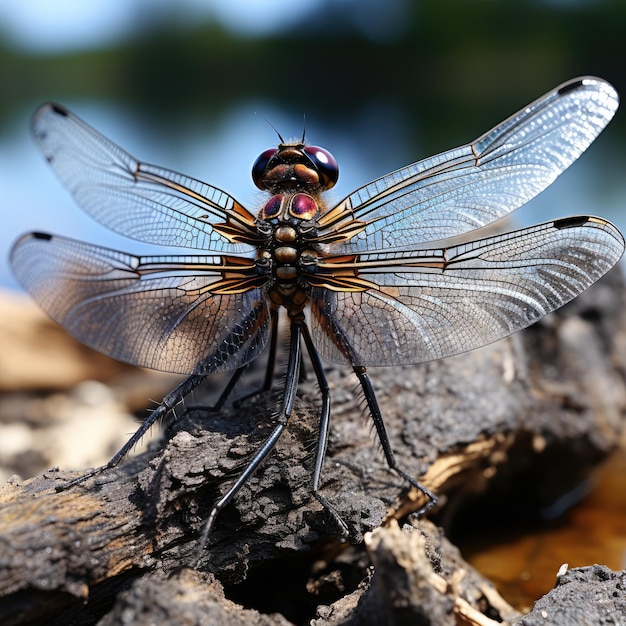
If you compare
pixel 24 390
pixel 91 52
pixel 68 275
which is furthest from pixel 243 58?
pixel 68 275

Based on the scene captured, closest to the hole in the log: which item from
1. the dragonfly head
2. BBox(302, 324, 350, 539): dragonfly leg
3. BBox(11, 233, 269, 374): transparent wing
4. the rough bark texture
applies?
the rough bark texture

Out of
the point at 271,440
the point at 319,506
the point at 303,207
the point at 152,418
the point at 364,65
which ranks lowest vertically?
the point at 319,506

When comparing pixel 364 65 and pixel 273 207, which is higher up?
pixel 364 65

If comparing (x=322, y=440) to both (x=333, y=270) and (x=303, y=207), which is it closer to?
(x=333, y=270)

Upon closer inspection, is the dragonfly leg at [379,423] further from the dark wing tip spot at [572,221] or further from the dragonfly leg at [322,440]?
the dark wing tip spot at [572,221]

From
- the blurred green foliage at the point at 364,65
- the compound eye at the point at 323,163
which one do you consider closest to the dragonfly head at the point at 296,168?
the compound eye at the point at 323,163

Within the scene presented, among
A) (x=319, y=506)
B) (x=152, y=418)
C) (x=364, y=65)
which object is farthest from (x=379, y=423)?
(x=364, y=65)
